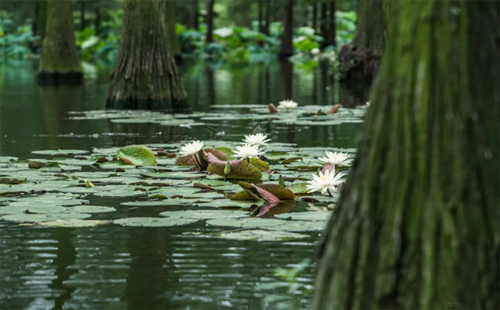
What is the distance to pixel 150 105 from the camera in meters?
11.4

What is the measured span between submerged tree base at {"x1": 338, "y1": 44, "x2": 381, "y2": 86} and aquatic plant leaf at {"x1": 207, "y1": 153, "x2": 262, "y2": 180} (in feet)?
42.8

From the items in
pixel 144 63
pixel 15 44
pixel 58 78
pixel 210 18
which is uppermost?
pixel 210 18

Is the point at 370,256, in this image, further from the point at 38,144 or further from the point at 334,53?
the point at 334,53

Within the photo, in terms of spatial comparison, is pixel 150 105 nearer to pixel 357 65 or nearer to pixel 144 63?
pixel 144 63

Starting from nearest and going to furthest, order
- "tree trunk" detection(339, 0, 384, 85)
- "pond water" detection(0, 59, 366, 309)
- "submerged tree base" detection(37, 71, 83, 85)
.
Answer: "pond water" detection(0, 59, 366, 309) → "tree trunk" detection(339, 0, 384, 85) → "submerged tree base" detection(37, 71, 83, 85)

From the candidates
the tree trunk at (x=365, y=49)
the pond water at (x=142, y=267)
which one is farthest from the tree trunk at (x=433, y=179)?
the tree trunk at (x=365, y=49)

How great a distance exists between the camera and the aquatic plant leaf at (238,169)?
573 cm

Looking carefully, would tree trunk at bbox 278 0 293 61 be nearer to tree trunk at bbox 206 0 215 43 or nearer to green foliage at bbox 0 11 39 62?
tree trunk at bbox 206 0 215 43

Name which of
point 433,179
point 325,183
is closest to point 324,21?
point 325,183

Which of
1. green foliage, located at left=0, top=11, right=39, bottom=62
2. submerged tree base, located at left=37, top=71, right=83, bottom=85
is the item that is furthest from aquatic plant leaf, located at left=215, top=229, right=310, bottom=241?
green foliage, located at left=0, top=11, right=39, bottom=62

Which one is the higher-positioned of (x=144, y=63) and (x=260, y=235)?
(x=144, y=63)

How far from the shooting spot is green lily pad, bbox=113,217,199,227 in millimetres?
4320

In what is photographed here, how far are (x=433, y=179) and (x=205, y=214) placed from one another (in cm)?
236

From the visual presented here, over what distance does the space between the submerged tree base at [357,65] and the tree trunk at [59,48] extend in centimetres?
532
